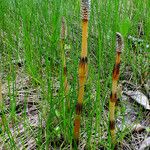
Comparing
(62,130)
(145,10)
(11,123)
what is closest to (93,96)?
(62,130)

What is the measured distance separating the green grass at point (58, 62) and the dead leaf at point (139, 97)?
0.11 m

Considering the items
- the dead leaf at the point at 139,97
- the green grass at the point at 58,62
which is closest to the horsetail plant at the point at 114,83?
the green grass at the point at 58,62

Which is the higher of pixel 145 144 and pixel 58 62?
pixel 58 62

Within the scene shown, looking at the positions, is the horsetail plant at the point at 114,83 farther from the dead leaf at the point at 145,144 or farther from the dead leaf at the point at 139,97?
the dead leaf at the point at 139,97

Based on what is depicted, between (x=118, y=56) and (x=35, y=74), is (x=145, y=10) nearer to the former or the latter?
(x=35, y=74)

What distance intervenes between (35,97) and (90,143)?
20.8 inches

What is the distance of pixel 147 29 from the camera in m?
1.99

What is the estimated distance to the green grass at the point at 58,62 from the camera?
4.49ft

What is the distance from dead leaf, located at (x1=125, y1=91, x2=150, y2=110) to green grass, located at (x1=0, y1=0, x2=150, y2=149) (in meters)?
0.11

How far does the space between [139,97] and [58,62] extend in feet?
1.56

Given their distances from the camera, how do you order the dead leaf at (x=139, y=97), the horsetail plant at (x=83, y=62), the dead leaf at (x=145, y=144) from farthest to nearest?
the dead leaf at (x=139, y=97)
the dead leaf at (x=145, y=144)
the horsetail plant at (x=83, y=62)

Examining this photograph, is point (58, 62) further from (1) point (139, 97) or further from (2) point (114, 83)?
(2) point (114, 83)

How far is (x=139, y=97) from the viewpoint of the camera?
1.70m

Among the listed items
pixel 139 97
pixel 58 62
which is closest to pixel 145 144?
pixel 139 97
